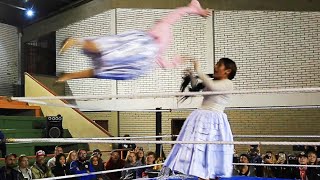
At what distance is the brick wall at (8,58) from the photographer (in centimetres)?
1159

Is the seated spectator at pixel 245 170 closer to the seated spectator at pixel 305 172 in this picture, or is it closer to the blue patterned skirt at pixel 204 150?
the seated spectator at pixel 305 172

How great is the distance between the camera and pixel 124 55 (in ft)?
8.92

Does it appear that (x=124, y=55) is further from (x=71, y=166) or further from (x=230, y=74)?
(x=71, y=166)

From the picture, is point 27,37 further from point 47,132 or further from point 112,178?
point 112,178

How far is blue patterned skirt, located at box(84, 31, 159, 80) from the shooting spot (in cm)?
264

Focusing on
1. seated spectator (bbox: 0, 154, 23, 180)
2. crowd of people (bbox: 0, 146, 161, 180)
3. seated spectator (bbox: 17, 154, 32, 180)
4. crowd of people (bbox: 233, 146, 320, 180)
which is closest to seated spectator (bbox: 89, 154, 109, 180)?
crowd of people (bbox: 0, 146, 161, 180)

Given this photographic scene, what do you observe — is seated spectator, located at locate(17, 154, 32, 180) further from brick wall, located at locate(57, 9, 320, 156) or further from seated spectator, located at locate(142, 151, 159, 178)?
brick wall, located at locate(57, 9, 320, 156)

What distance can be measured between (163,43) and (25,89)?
8.91 meters

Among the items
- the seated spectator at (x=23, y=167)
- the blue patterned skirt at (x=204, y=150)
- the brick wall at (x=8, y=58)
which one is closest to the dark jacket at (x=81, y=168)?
the seated spectator at (x=23, y=167)

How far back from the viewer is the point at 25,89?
11.1 m

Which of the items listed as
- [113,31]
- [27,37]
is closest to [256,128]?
[113,31]

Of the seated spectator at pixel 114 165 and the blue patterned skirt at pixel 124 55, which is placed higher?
the blue patterned skirt at pixel 124 55

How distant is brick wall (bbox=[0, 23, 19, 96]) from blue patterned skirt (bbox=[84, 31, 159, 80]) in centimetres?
946

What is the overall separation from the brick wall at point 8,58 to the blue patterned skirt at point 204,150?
30.8 ft
